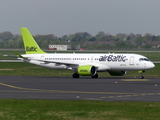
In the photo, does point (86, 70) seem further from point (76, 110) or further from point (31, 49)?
point (76, 110)

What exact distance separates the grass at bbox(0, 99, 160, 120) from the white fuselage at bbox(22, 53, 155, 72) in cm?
2722

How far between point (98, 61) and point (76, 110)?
1281 inches

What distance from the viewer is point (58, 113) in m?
21.9

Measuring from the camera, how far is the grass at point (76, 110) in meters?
20.6

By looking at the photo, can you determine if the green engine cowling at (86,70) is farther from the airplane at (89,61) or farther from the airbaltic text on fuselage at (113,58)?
the airbaltic text on fuselage at (113,58)

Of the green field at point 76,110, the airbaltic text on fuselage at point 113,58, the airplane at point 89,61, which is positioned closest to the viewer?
the green field at point 76,110

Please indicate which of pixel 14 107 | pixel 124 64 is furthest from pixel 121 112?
pixel 124 64

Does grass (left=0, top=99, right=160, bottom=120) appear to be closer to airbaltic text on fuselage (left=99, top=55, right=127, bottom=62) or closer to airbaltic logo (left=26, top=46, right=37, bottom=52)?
airbaltic text on fuselage (left=99, top=55, right=127, bottom=62)

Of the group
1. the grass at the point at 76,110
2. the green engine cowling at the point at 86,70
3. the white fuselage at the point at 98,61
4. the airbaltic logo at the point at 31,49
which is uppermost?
the airbaltic logo at the point at 31,49

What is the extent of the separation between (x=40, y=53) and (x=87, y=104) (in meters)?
36.1

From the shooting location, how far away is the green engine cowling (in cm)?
5274

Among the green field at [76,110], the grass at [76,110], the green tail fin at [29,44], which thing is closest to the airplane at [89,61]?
the green tail fin at [29,44]

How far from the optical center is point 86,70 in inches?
2083

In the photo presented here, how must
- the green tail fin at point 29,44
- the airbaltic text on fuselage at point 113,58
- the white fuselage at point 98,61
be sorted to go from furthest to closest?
the green tail fin at point 29,44, the airbaltic text on fuselage at point 113,58, the white fuselage at point 98,61
